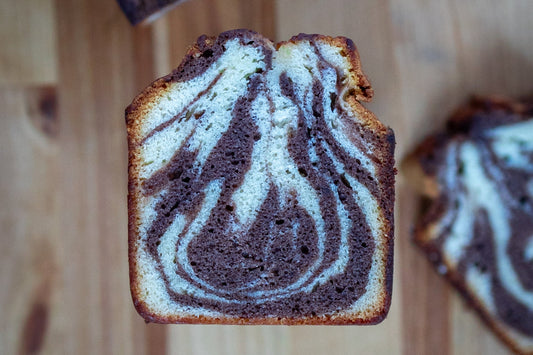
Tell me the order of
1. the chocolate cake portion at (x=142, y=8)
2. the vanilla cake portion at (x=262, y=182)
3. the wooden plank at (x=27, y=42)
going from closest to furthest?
the vanilla cake portion at (x=262, y=182)
the chocolate cake portion at (x=142, y=8)
the wooden plank at (x=27, y=42)

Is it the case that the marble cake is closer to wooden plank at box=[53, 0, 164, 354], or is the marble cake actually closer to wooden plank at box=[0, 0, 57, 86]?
wooden plank at box=[53, 0, 164, 354]

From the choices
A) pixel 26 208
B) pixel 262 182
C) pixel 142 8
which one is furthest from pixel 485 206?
pixel 26 208

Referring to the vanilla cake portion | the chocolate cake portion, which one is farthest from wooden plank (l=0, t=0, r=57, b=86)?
the vanilla cake portion

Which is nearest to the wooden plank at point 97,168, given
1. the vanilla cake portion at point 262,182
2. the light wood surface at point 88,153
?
the light wood surface at point 88,153

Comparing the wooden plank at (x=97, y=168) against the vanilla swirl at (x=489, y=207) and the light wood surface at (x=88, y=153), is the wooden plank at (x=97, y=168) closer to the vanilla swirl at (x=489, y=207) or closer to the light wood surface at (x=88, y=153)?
the light wood surface at (x=88, y=153)

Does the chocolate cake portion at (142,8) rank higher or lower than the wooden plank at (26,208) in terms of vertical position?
higher

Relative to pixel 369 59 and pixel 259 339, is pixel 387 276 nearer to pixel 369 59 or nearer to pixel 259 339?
pixel 259 339
